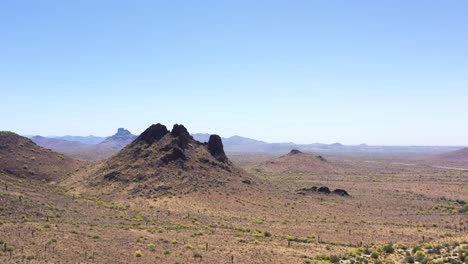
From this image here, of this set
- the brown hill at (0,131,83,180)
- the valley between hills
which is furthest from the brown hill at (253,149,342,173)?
the brown hill at (0,131,83,180)

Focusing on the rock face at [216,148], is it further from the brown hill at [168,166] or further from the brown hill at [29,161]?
the brown hill at [29,161]

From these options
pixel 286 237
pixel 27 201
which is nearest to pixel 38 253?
pixel 27 201

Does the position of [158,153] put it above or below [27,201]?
above

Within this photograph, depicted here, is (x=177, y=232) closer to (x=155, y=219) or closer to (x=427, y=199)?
(x=155, y=219)

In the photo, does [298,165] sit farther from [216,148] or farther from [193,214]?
[193,214]

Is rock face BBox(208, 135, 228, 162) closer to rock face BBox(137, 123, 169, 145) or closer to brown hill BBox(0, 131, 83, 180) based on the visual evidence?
rock face BBox(137, 123, 169, 145)

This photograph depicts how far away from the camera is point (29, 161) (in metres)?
75.4

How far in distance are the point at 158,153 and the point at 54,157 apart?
93.0 feet

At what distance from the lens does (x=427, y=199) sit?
72.8 meters

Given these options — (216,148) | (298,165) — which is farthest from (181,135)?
(298,165)

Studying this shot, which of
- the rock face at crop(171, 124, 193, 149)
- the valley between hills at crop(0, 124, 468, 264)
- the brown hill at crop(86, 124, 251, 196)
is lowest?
the valley between hills at crop(0, 124, 468, 264)

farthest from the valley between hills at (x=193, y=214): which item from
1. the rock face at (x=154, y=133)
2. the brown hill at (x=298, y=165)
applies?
the brown hill at (x=298, y=165)

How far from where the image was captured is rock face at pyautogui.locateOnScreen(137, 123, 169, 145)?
78625 millimetres

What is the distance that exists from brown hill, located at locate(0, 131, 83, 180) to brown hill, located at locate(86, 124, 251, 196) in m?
10.8
